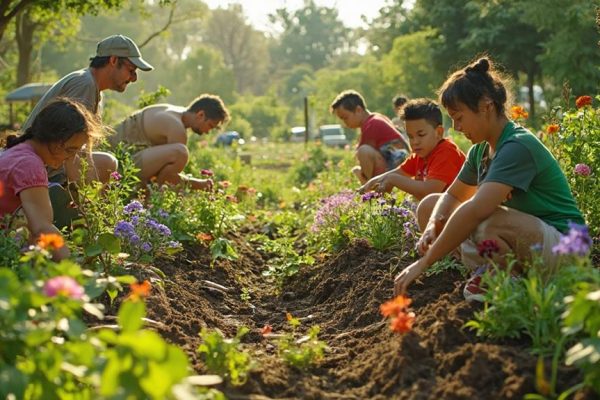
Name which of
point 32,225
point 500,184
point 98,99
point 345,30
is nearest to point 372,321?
point 500,184

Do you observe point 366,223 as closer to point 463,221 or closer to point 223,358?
point 463,221

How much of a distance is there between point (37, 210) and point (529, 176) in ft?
7.76

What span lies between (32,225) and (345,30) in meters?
116

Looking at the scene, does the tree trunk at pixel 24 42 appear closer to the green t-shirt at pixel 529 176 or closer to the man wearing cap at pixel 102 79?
the man wearing cap at pixel 102 79

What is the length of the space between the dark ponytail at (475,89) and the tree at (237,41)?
7365cm

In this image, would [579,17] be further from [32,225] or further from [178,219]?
[32,225]

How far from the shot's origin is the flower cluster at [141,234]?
470cm

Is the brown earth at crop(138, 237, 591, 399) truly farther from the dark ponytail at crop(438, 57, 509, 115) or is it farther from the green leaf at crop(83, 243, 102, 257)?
the dark ponytail at crop(438, 57, 509, 115)

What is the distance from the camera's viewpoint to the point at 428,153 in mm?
5863

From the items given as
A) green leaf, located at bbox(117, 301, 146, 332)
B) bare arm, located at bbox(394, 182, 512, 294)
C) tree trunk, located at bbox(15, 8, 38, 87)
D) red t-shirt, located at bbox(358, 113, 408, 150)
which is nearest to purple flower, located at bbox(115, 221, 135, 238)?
bare arm, located at bbox(394, 182, 512, 294)

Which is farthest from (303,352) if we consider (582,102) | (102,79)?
(102,79)

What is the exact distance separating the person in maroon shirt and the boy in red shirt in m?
2.14

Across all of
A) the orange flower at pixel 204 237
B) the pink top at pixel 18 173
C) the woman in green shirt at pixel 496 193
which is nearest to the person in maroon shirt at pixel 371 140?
the orange flower at pixel 204 237

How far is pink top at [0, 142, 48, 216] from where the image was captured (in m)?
4.03
